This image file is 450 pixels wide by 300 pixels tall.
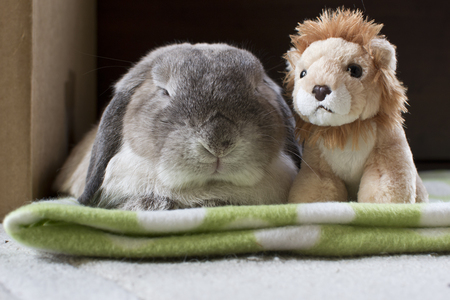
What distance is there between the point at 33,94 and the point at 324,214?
1.15 metres

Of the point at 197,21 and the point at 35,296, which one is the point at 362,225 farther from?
the point at 197,21

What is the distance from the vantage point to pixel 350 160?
47.4 inches

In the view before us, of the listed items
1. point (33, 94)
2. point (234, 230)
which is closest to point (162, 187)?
point (234, 230)

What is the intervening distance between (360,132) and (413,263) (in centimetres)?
41

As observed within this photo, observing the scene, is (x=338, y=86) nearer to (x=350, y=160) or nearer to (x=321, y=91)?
(x=321, y=91)

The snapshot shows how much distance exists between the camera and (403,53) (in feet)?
8.16

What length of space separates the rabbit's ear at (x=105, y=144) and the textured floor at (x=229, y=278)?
0.41 metres

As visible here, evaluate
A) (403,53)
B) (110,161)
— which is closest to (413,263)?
(110,161)

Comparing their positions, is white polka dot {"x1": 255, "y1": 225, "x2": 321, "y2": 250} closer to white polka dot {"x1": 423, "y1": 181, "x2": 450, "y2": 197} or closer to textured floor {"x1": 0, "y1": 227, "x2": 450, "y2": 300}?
Result: textured floor {"x1": 0, "y1": 227, "x2": 450, "y2": 300}

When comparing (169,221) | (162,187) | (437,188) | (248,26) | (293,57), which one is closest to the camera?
(169,221)

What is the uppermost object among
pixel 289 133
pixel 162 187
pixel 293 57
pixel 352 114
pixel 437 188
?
pixel 293 57

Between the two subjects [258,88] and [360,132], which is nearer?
[360,132]

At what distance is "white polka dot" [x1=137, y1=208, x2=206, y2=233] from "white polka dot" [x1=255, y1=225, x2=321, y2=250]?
153 mm

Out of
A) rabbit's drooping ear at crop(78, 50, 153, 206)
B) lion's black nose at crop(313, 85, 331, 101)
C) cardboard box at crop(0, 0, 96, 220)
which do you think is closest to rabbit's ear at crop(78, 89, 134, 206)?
rabbit's drooping ear at crop(78, 50, 153, 206)
